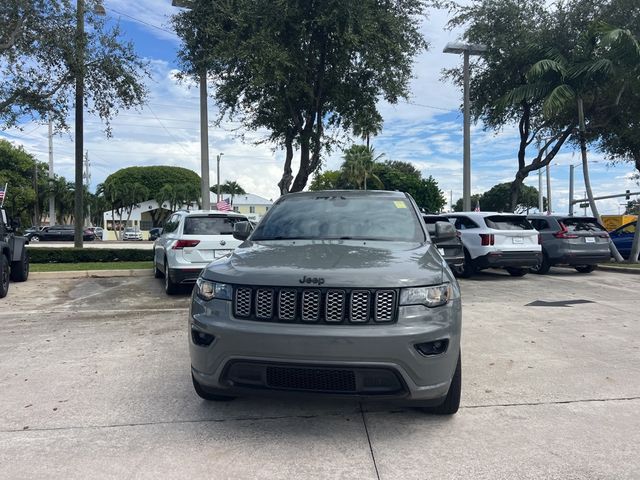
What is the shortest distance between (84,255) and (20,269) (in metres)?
4.46

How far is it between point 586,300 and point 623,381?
4.86 m

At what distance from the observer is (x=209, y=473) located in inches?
114

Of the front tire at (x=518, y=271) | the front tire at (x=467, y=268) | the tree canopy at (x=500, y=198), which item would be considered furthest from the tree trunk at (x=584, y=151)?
the tree canopy at (x=500, y=198)

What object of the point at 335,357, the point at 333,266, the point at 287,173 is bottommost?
the point at 335,357

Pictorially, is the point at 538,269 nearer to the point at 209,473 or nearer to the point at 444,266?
the point at 444,266

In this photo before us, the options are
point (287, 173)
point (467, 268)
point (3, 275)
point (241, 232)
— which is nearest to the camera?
point (241, 232)

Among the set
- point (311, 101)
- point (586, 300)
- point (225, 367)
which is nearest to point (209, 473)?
point (225, 367)

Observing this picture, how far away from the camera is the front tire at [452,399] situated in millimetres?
3523

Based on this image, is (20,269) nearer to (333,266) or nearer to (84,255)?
(84,255)

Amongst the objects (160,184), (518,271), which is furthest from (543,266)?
(160,184)

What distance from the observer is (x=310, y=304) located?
10.4 feet

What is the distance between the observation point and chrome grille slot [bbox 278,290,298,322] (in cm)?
317

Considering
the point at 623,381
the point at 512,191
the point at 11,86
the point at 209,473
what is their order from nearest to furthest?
the point at 209,473 → the point at 623,381 → the point at 11,86 → the point at 512,191

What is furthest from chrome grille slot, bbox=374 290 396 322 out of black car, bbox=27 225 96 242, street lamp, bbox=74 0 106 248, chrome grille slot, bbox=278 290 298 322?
black car, bbox=27 225 96 242
